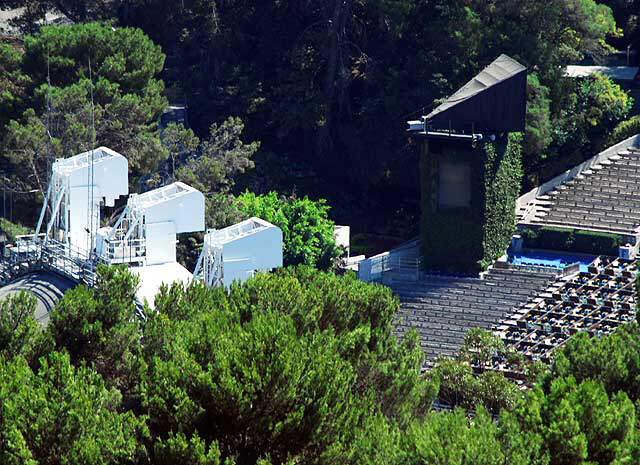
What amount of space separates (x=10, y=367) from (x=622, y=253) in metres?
34.6

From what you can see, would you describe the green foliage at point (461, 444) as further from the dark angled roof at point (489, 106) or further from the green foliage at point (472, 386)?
the dark angled roof at point (489, 106)

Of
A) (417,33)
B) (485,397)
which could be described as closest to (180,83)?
(417,33)

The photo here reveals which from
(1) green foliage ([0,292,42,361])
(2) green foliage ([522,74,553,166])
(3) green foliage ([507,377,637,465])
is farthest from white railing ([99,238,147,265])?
(3) green foliage ([507,377,637,465])

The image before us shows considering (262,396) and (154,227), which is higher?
(154,227)

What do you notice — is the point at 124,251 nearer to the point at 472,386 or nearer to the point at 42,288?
the point at 42,288

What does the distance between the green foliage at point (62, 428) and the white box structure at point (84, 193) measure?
22183 mm

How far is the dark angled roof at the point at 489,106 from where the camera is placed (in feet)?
212

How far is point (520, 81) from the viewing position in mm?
64812

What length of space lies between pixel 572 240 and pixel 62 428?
3714 centimetres

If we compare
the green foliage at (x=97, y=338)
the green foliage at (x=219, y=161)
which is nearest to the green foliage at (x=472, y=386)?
the green foliage at (x=97, y=338)

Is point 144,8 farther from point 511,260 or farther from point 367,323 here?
point 367,323

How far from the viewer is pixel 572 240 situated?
67.8 meters

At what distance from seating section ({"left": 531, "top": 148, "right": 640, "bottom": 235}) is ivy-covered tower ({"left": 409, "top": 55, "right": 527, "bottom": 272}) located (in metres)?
3.79

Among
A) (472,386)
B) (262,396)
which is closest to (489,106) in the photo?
(472,386)
